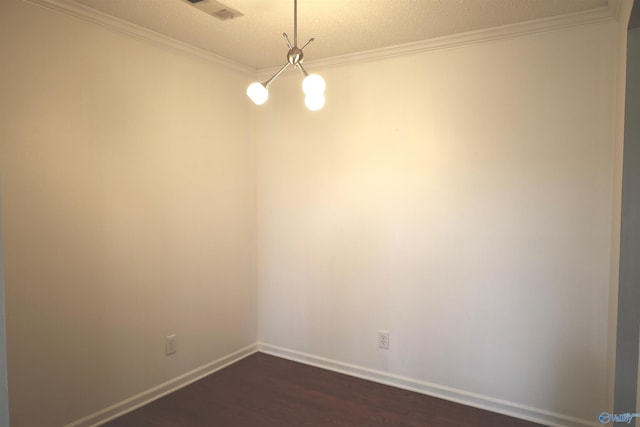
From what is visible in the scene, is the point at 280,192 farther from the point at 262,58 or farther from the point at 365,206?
the point at 262,58

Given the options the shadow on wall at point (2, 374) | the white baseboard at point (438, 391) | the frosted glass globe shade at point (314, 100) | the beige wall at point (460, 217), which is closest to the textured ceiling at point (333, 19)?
the beige wall at point (460, 217)

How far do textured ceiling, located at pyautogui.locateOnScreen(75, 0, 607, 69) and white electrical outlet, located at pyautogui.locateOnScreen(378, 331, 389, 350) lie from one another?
84.7 inches

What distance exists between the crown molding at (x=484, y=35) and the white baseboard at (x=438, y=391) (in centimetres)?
239

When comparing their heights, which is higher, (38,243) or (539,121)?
(539,121)

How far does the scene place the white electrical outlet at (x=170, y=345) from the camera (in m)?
2.98

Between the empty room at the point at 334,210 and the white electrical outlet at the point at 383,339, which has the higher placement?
the empty room at the point at 334,210

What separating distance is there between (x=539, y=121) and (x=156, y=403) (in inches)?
124

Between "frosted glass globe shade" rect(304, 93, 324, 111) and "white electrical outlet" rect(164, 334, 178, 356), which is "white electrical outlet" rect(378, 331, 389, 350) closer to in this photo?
"white electrical outlet" rect(164, 334, 178, 356)

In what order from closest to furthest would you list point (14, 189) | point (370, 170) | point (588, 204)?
1. point (14, 189)
2. point (588, 204)
3. point (370, 170)

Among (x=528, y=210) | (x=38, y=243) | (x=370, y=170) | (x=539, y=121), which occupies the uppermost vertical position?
(x=539, y=121)

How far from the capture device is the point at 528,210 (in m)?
2.65

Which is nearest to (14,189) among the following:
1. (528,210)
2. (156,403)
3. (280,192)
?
(156,403)

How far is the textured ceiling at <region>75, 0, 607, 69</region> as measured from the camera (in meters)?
2.34

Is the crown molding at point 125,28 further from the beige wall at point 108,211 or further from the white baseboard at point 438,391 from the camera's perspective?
the white baseboard at point 438,391
